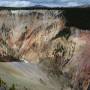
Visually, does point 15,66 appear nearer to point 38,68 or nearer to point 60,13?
point 38,68

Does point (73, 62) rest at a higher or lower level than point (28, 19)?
lower

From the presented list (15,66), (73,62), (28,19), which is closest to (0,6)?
(28,19)

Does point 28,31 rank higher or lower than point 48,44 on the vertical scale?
higher

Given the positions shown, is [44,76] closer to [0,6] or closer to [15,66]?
[15,66]

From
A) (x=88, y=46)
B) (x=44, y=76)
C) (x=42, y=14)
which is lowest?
(x=44, y=76)

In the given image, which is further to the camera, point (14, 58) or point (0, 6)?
point (14, 58)

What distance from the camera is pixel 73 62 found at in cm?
605

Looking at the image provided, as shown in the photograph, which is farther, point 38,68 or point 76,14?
point 38,68

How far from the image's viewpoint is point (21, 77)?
5996 millimetres

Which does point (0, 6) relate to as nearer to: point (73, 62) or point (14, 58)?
point (14, 58)

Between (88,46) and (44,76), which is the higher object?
(88,46)

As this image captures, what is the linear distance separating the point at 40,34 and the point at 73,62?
61 centimetres

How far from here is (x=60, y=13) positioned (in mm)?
5816

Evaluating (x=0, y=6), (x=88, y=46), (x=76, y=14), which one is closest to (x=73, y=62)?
(x=88, y=46)
